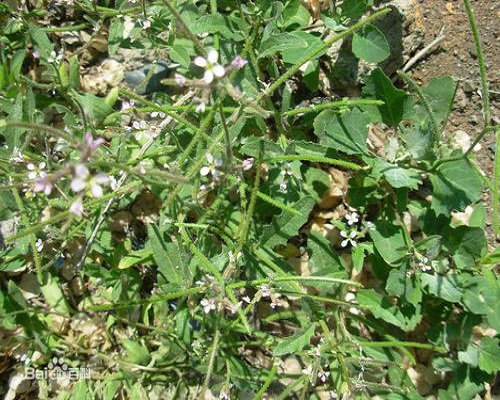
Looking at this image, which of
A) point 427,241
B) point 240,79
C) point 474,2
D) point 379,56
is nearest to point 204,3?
point 240,79

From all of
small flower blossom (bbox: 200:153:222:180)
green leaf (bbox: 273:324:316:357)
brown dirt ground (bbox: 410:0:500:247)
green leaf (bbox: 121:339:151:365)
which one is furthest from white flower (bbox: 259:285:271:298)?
brown dirt ground (bbox: 410:0:500:247)

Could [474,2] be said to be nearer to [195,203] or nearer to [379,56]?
[379,56]

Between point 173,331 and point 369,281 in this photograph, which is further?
point 369,281

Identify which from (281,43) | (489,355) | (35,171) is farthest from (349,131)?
(35,171)

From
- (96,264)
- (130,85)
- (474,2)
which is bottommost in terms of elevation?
(96,264)

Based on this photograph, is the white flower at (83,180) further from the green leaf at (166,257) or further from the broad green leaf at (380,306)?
the broad green leaf at (380,306)

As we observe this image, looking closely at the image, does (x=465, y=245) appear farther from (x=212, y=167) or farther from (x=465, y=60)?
(x=212, y=167)

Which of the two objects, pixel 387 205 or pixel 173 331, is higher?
pixel 387 205

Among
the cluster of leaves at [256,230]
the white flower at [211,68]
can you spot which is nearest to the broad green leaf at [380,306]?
the cluster of leaves at [256,230]
